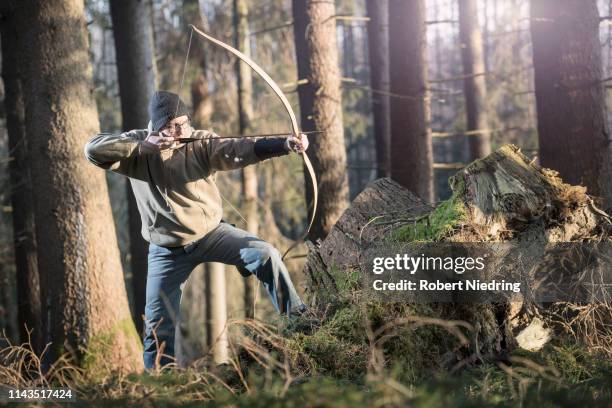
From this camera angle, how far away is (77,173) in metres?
6.58

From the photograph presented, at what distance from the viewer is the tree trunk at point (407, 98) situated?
389 inches

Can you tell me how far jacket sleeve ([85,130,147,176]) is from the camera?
5227 millimetres

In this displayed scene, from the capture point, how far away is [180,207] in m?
5.36

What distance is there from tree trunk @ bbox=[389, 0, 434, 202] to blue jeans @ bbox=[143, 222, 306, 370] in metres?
4.81

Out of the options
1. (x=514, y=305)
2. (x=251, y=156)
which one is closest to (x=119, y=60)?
(x=251, y=156)

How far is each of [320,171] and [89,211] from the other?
301 cm

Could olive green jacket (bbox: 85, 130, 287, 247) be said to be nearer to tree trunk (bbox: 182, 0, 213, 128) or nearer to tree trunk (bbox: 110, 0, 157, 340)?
tree trunk (bbox: 110, 0, 157, 340)

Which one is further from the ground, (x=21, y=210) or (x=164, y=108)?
(x=164, y=108)

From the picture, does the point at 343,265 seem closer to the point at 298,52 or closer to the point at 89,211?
the point at 89,211

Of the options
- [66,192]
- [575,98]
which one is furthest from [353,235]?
[575,98]

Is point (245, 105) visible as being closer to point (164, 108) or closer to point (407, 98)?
point (407, 98)

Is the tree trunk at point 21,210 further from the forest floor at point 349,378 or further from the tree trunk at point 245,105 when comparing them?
the forest floor at point 349,378

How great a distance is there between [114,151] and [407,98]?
534cm

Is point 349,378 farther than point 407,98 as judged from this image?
No
